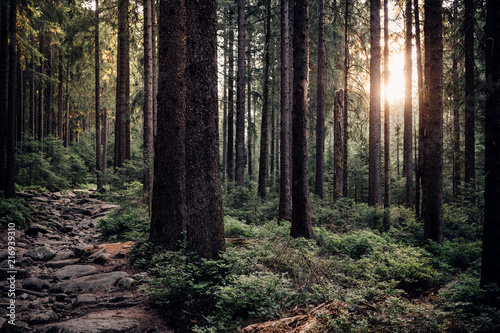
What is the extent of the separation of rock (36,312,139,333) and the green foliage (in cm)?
789

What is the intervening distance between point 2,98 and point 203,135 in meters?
11.8

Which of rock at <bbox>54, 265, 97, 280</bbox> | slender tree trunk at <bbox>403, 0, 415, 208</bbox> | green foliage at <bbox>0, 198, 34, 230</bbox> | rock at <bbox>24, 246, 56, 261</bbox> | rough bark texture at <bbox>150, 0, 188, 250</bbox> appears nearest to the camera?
rock at <bbox>54, 265, 97, 280</bbox>

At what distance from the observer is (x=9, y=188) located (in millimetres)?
11281

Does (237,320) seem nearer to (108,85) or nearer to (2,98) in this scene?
(2,98)

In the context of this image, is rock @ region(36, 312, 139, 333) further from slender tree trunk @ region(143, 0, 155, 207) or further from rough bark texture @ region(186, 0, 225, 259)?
slender tree trunk @ region(143, 0, 155, 207)

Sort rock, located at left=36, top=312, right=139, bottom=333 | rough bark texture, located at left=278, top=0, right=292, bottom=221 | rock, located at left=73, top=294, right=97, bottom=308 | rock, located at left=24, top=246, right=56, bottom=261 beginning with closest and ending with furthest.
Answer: rock, located at left=36, top=312, right=139, bottom=333, rock, located at left=73, top=294, right=97, bottom=308, rock, located at left=24, top=246, right=56, bottom=261, rough bark texture, located at left=278, top=0, right=292, bottom=221

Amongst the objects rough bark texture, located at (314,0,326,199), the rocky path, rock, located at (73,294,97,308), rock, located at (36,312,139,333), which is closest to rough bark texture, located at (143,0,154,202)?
the rocky path

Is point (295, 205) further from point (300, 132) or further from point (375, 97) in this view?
point (375, 97)

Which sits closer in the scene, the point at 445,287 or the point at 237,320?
the point at 237,320

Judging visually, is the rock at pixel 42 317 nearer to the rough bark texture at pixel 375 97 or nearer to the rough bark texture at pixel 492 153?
the rough bark texture at pixel 492 153

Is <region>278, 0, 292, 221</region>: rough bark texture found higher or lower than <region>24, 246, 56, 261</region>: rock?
higher

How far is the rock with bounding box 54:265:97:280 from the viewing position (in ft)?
21.1

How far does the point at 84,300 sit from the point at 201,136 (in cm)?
382

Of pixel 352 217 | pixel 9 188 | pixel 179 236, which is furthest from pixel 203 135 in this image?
pixel 9 188
